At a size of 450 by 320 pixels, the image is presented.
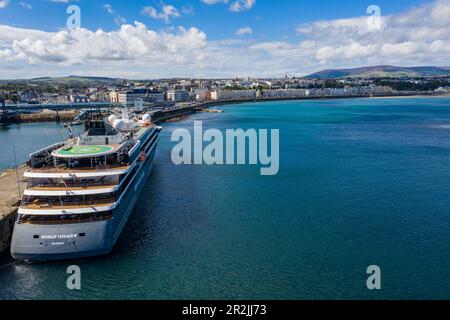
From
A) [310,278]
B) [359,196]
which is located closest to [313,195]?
[359,196]

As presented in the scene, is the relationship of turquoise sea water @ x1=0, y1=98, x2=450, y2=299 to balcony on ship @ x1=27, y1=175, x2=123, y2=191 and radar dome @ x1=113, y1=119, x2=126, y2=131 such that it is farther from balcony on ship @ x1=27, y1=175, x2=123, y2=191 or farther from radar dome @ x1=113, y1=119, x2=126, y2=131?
radar dome @ x1=113, y1=119, x2=126, y2=131

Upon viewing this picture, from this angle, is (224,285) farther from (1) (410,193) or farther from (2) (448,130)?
(2) (448,130)

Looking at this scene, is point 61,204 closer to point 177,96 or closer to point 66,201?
point 66,201

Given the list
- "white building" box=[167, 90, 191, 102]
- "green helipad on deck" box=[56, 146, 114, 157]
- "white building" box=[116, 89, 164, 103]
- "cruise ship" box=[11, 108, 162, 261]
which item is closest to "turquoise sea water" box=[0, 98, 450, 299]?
"cruise ship" box=[11, 108, 162, 261]

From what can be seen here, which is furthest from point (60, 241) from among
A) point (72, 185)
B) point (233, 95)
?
point (233, 95)

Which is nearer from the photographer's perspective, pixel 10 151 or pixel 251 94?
pixel 10 151
